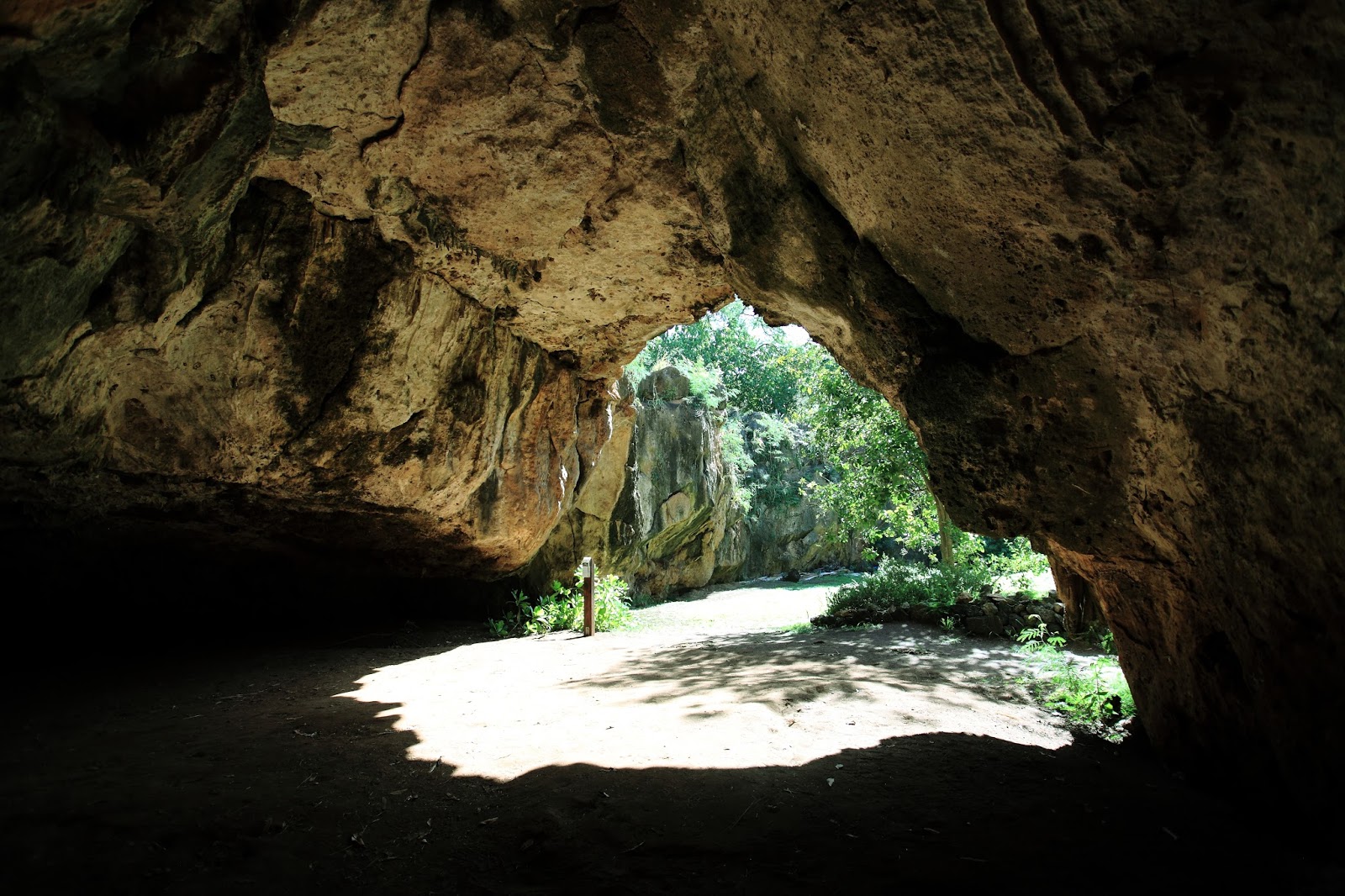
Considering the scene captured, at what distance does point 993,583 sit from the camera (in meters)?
10.4

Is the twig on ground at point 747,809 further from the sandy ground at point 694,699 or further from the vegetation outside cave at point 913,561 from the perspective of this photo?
the vegetation outside cave at point 913,561

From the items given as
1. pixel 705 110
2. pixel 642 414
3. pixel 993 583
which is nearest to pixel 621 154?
pixel 705 110

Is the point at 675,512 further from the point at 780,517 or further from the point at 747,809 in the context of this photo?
the point at 747,809

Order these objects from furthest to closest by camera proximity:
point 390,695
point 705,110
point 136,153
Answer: point 390,695 → point 705,110 → point 136,153

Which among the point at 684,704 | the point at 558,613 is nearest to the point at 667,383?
the point at 558,613

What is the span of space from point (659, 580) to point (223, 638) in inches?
450

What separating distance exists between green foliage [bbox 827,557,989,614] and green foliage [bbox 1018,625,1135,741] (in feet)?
10.5

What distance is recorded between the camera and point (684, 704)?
16.7ft

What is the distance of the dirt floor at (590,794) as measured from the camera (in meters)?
2.53

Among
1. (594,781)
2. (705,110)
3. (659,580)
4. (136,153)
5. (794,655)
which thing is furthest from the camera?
(659,580)

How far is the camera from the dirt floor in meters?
2.53

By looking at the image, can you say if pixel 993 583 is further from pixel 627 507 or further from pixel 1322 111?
pixel 1322 111

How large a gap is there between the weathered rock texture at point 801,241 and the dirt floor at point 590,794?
791 mm

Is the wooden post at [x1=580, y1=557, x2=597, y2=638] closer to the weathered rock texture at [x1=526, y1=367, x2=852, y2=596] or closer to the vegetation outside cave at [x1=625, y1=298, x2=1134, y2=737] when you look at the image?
the weathered rock texture at [x1=526, y1=367, x2=852, y2=596]
